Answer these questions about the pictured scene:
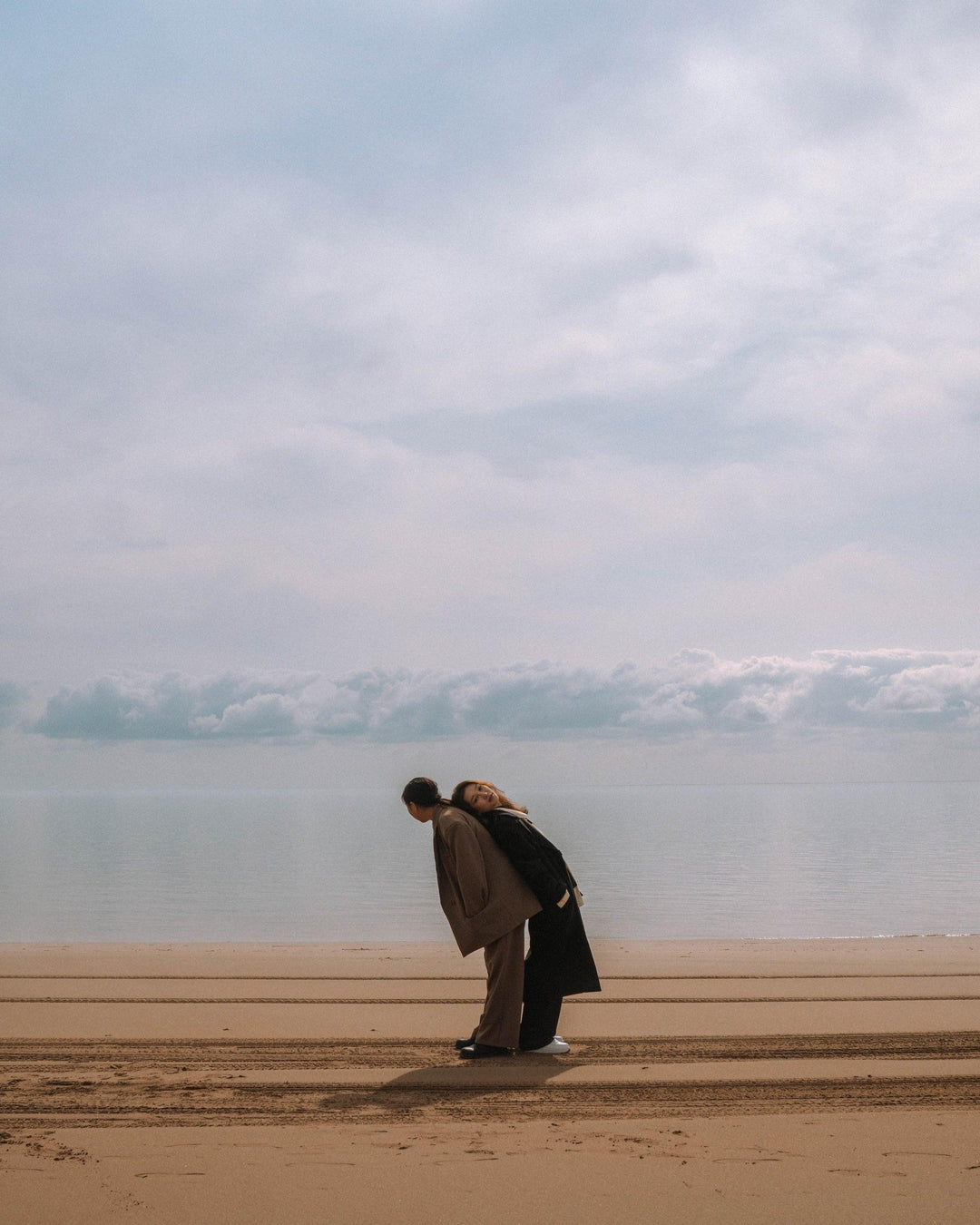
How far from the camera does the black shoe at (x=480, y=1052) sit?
5.87 meters

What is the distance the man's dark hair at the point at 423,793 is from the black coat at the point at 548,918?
0.33 m

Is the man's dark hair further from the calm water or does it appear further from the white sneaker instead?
the calm water

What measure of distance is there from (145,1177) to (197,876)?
73.0 feet

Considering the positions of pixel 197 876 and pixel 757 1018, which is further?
pixel 197 876

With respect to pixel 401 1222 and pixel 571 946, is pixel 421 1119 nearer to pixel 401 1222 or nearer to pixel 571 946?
pixel 401 1222

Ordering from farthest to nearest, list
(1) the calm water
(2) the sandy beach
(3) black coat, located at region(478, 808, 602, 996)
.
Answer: (1) the calm water, (3) black coat, located at region(478, 808, 602, 996), (2) the sandy beach

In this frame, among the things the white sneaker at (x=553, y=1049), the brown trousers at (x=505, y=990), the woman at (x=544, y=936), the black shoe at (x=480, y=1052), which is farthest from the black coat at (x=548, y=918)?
the black shoe at (x=480, y=1052)

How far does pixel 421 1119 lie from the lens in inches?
186

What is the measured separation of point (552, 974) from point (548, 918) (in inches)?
12.5

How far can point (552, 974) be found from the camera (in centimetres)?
597

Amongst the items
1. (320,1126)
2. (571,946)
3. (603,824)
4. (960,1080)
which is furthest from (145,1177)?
(603,824)

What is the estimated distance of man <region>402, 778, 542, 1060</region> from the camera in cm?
581

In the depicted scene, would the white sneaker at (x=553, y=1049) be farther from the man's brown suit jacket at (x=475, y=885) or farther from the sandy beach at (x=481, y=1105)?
the man's brown suit jacket at (x=475, y=885)

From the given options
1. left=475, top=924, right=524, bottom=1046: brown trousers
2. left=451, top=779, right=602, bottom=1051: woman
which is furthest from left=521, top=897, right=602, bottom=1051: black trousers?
left=475, top=924, right=524, bottom=1046: brown trousers
